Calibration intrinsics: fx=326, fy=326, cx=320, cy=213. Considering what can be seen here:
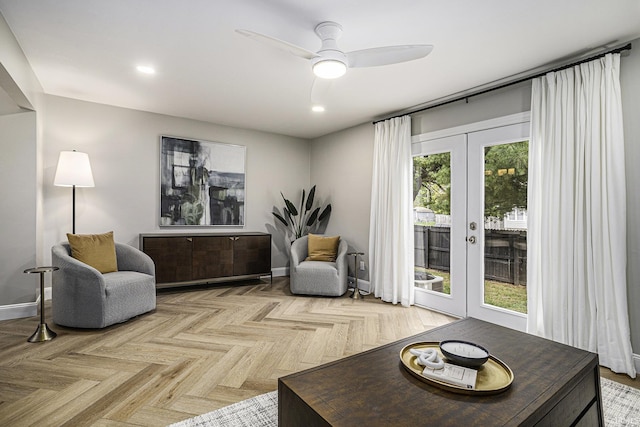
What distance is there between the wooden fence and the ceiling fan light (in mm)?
2291

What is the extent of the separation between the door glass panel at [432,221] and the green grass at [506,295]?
18.1 inches

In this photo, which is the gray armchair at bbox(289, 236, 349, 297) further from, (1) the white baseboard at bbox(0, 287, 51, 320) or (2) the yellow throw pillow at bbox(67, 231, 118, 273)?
(1) the white baseboard at bbox(0, 287, 51, 320)

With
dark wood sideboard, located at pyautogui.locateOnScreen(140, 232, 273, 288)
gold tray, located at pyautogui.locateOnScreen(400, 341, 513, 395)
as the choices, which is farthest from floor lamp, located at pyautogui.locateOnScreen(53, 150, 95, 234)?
gold tray, located at pyautogui.locateOnScreen(400, 341, 513, 395)

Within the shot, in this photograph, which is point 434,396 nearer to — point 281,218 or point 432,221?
point 432,221

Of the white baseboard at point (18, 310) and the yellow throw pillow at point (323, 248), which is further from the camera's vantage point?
the yellow throw pillow at point (323, 248)

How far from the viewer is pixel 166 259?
427 centimetres

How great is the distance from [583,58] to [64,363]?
4.71m

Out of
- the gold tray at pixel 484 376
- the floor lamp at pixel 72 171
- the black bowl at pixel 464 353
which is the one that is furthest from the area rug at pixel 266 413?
the floor lamp at pixel 72 171

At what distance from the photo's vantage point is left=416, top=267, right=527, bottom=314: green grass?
315cm

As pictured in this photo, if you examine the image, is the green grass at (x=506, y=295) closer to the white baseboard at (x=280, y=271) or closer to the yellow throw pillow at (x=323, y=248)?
the yellow throw pillow at (x=323, y=248)

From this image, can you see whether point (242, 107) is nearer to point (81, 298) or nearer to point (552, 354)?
point (81, 298)

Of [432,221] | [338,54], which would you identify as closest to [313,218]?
[432,221]

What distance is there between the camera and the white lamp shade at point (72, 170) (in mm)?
3592

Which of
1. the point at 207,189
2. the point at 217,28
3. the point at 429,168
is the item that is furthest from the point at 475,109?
the point at 207,189
